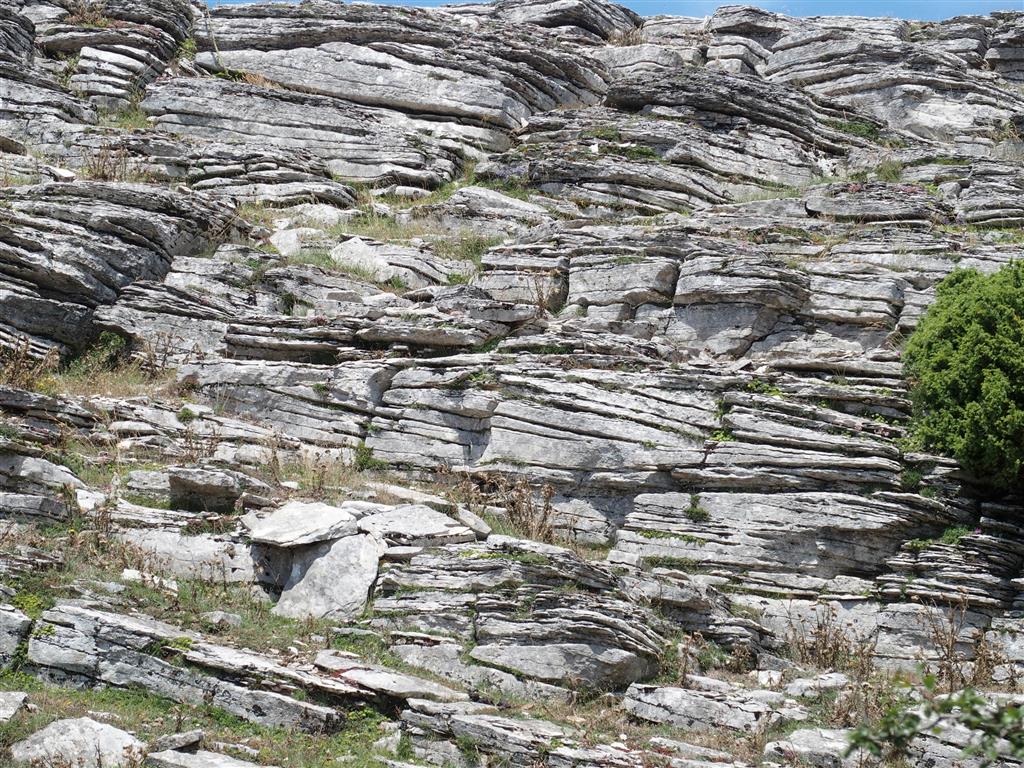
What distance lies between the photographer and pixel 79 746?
→ 8906 mm

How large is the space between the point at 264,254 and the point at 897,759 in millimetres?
14815

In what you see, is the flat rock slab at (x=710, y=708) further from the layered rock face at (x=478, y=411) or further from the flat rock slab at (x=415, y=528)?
the flat rock slab at (x=415, y=528)

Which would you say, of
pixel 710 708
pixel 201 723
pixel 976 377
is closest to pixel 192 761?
pixel 201 723

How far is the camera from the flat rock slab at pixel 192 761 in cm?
873

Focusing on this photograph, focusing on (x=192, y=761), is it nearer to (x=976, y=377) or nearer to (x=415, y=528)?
(x=415, y=528)

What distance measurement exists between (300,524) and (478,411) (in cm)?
389

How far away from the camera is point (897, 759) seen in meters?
9.92

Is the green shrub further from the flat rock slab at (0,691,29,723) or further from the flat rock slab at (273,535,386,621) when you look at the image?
the flat rock slab at (0,691,29,723)

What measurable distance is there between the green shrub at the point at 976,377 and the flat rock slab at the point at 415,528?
6634 millimetres

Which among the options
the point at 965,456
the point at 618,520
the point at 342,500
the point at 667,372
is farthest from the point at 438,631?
the point at 965,456

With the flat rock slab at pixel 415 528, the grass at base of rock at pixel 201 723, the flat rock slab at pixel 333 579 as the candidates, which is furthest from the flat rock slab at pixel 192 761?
the flat rock slab at pixel 415 528

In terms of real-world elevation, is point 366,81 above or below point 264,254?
above

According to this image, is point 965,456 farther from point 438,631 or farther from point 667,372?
point 438,631

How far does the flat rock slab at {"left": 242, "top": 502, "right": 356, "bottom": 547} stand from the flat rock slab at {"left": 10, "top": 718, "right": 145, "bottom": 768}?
11.8 ft
